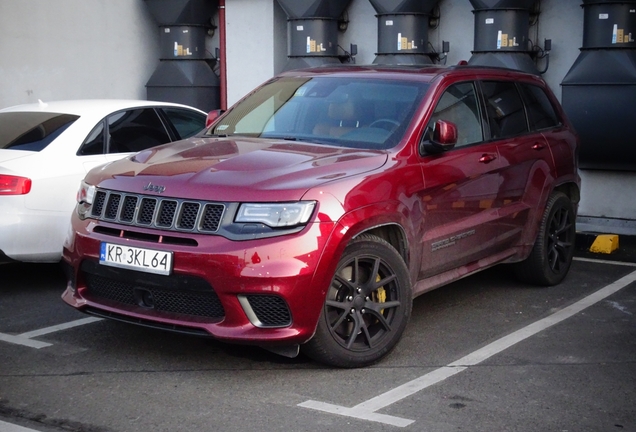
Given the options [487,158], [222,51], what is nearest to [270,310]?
[487,158]

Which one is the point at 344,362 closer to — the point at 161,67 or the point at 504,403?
the point at 504,403

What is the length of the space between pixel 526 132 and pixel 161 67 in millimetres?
7537

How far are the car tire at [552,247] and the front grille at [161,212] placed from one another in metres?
3.15

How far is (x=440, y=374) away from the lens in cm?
506

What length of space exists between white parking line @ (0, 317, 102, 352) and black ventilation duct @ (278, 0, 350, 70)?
19.8 feet

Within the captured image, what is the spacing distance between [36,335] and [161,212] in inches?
59.7

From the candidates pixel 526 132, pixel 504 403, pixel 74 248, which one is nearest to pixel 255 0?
pixel 526 132

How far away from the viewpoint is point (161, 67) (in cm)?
1327

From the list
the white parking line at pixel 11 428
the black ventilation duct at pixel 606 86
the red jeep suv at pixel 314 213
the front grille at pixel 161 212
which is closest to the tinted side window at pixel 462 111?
the red jeep suv at pixel 314 213

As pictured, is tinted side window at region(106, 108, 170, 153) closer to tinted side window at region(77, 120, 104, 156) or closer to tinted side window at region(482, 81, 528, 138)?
tinted side window at region(77, 120, 104, 156)

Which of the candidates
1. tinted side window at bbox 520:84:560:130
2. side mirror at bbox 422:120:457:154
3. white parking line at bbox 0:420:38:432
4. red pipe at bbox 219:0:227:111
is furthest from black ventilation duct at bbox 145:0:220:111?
white parking line at bbox 0:420:38:432

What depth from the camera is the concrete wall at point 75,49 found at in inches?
491

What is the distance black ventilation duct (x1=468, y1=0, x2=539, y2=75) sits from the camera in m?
10.1

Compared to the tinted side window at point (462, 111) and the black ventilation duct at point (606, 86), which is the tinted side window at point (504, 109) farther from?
the black ventilation duct at point (606, 86)
